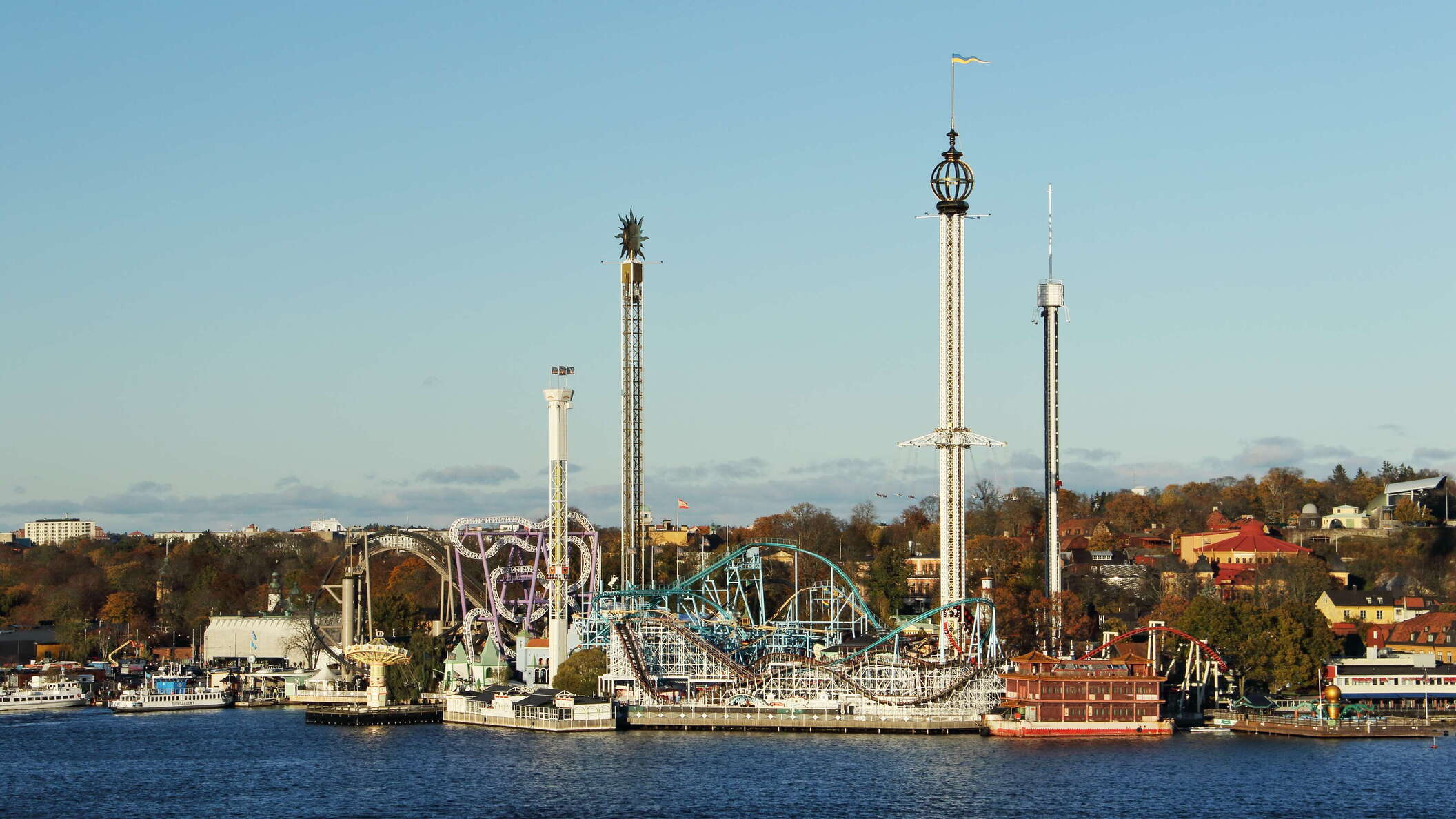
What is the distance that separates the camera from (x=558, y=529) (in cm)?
12175

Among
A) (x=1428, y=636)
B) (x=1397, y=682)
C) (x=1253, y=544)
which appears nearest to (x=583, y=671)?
(x=1397, y=682)

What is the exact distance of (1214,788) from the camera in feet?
250

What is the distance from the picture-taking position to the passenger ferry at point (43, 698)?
127 m

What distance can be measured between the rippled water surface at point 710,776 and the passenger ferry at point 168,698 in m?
21.2

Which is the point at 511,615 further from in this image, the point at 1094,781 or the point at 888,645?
the point at 1094,781

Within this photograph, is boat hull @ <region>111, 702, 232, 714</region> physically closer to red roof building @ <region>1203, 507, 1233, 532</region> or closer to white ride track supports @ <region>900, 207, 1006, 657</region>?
white ride track supports @ <region>900, 207, 1006, 657</region>

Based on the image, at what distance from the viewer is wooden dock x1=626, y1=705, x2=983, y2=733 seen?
9844cm

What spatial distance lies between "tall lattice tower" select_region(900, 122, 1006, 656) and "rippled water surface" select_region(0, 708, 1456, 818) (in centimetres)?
1641

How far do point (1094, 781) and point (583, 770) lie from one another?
21887mm

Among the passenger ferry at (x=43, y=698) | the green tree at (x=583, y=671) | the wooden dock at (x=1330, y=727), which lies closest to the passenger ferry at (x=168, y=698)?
the passenger ferry at (x=43, y=698)

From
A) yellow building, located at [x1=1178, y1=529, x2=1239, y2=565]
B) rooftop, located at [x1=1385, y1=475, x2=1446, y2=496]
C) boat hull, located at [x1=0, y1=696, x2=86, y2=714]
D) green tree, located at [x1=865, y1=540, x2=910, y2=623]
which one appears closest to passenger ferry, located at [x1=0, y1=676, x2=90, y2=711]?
boat hull, located at [x1=0, y1=696, x2=86, y2=714]

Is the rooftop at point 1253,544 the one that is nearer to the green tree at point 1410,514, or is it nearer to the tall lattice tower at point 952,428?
the green tree at point 1410,514

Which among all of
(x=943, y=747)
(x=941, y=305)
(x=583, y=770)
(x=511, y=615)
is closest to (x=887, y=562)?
(x=511, y=615)

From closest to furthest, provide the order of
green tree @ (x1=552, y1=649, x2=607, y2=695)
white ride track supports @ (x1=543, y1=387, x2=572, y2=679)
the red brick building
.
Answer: the red brick building, green tree @ (x1=552, y1=649, x2=607, y2=695), white ride track supports @ (x1=543, y1=387, x2=572, y2=679)
